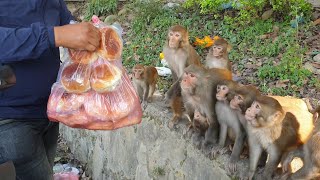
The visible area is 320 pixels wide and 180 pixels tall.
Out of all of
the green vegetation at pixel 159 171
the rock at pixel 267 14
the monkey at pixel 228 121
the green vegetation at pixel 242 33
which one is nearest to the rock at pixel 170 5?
the green vegetation at pixel 242 33

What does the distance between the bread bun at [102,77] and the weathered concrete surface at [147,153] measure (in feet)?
3.68

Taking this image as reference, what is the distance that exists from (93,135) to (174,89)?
1631 millimetres

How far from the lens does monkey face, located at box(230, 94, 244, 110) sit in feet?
10.2

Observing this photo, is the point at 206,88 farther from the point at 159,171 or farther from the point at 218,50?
the point at 159,171

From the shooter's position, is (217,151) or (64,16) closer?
(64,16)

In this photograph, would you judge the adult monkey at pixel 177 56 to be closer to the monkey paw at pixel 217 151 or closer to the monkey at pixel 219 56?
the monkey at pixel 219 56

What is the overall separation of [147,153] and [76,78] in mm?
2039

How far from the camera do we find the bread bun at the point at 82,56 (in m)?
2.58

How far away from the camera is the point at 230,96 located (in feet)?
10.8

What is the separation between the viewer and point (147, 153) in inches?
180

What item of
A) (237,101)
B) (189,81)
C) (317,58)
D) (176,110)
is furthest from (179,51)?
(317,58)

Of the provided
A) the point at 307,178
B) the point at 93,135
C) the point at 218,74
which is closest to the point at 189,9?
the point at 93,135

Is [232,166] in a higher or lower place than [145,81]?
lower

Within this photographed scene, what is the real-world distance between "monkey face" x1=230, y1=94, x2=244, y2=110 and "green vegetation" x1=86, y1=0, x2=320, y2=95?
1738mm
